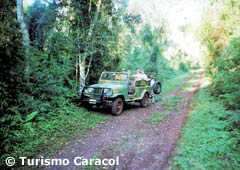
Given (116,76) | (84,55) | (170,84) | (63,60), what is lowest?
(170,84)

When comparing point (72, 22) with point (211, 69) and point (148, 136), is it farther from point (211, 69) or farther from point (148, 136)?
point (211, 69)

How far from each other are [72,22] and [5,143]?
7209 mm

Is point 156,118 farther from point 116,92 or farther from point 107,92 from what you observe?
point 107,92

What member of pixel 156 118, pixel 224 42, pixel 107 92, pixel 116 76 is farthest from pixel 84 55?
pixel 224 42

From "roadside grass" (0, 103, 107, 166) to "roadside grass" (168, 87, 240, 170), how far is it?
307cm

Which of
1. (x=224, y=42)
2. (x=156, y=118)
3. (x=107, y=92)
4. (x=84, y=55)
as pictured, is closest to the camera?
(x=156, y=118)

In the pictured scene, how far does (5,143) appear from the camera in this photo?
4926mm

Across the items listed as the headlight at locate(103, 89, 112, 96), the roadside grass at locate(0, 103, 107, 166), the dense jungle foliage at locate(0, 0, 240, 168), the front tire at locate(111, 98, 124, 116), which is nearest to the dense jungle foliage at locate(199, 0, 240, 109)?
the dense jungle foliage at locate(0, 0, 240, 168)

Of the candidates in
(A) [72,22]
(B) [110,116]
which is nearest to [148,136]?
(B) [110,116]

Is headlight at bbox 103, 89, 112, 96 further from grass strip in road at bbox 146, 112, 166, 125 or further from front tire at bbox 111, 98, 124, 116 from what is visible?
grass strip in road at bbox 146, 112, 166, 125

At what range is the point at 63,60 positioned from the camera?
375 inches

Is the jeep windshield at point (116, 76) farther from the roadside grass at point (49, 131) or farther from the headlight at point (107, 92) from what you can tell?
the roadside grass at point (49, 131)

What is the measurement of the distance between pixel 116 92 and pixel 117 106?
23.6 inches

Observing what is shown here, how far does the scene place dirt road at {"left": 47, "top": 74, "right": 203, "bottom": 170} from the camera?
471 cm
